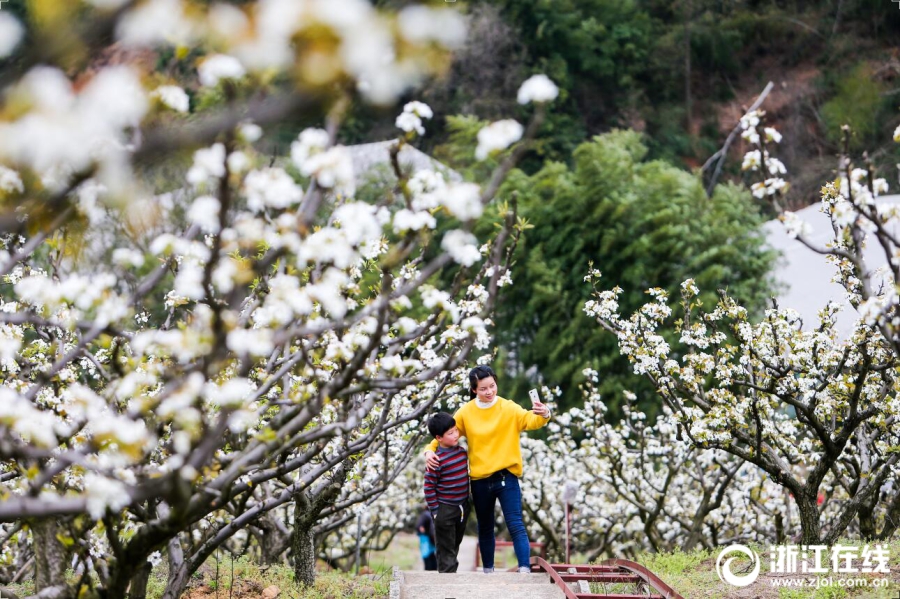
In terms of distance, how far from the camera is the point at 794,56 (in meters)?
37.0

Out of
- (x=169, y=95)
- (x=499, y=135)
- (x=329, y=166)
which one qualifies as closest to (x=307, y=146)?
(x=329, y=166)

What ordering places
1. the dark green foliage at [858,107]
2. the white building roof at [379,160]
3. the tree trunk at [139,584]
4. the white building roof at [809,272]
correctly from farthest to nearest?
the dark green foliage at [858,107]
the white building roof at [379,160]
the white building roof at [809,272]
the tree trunk at [139,584]

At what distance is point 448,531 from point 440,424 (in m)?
0.85

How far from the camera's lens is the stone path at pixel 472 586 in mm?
6305

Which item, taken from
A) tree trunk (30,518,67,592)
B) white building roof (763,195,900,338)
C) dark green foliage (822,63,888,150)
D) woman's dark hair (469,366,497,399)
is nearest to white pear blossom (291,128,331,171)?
tree trunk (30,518,67,592)

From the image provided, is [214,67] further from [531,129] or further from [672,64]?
[672,64]

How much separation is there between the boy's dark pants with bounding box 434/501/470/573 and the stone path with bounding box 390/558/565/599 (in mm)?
282

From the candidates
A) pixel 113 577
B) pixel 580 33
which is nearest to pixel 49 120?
pixel 113 577

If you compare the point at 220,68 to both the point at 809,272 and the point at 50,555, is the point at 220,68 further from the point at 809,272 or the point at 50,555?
the point at 809,272

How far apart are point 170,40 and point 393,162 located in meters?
0.99

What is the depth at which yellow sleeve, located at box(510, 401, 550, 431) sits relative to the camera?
21.9 feet

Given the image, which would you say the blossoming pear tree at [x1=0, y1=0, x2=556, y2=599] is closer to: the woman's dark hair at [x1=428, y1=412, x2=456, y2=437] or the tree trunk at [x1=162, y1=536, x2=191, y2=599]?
the tree trunk at [x1=162, y1=536, x2=191, y2=599]

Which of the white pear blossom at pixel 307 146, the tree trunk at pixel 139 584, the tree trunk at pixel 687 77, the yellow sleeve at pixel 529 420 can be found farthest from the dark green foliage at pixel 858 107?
the white pear blossom at pixel 307 146

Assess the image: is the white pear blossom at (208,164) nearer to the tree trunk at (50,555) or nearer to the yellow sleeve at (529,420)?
the tree trunk at (50,555)
